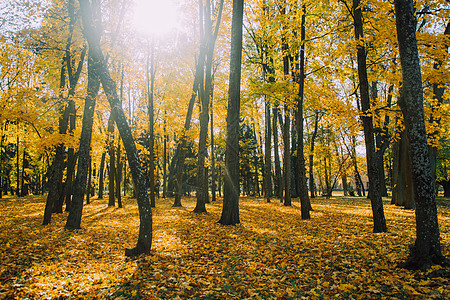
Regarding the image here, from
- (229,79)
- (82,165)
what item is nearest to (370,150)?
(229,79)

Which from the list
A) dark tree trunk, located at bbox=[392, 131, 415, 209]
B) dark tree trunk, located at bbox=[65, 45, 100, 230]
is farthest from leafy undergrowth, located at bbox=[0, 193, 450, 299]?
dark tree trunk, located at bbox=[392, 131, 415, 209]

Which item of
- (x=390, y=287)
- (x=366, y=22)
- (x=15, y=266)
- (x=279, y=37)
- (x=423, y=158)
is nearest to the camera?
(x=390, y=287)

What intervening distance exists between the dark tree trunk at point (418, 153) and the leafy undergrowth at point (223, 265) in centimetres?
32

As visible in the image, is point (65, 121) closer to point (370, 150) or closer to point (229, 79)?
point (229, 79)

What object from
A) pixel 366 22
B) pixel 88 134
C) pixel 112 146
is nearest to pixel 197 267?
pixel 88 134

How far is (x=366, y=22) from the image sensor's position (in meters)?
8.13

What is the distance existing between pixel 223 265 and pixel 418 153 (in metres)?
4.33

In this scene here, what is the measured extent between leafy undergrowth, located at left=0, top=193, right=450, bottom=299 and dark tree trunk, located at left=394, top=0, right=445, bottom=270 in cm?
32

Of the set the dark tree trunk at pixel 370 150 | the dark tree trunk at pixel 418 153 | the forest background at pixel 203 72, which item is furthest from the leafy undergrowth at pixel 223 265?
the forest background at pixel 203 72

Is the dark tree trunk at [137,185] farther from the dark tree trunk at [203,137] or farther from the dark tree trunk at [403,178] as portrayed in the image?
the dark tree trunk at [403,178]

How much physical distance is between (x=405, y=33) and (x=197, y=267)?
6086 millimetres

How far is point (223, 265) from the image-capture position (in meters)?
5.26

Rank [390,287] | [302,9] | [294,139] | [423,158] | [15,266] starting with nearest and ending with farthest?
1. [390,287]
2. [423,158]
3. [15,266]
4. [302,9]
5. [294,139]

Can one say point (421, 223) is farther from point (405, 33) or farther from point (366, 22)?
point (366, 22)
